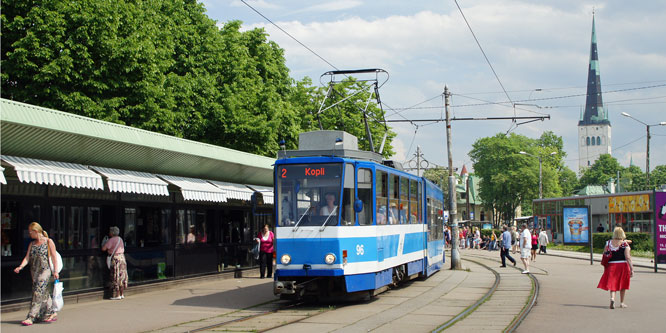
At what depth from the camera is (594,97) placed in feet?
572

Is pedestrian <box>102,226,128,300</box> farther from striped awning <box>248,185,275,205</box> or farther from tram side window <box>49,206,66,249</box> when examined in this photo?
striped awning <box>248,185,275,205</box>

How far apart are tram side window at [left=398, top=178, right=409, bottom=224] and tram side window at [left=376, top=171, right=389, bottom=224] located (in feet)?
4.29

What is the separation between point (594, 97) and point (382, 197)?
171251 millimetres

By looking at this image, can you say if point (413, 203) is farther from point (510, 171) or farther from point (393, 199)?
point (510, 171)

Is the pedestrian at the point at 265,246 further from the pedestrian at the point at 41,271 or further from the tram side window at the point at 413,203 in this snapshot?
the pedestrian at the point at 41,271

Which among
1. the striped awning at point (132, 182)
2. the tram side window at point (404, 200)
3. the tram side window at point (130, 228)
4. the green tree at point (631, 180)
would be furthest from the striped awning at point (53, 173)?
the green tree at point (631, 180)

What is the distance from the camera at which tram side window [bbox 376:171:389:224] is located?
15.2 meters

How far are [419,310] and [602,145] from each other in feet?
589

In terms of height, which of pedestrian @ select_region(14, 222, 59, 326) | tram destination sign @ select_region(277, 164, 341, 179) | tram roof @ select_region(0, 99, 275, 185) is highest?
tram roof @ select_region(0, 99, 275, 185)

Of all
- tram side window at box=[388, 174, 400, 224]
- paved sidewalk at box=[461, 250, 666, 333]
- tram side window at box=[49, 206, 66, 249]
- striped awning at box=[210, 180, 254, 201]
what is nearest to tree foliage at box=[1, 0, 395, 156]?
striped awning at box=[210, 180, 254, 201]

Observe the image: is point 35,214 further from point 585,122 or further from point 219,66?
point 585,122

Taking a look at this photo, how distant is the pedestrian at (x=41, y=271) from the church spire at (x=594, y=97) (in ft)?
530

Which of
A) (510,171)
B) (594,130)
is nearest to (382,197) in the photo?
(510,171)

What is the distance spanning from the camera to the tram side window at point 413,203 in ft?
59.8
